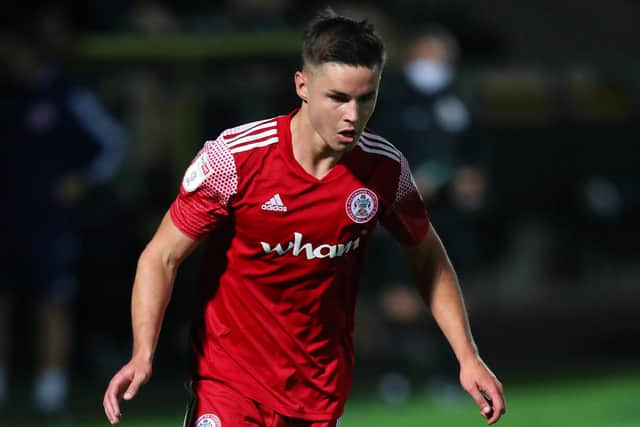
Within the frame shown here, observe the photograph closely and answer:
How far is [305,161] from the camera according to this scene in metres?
5.15

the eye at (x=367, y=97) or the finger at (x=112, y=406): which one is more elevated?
the eye at (x=367, y=97)

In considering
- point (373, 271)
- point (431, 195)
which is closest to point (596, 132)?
point (373, 271)

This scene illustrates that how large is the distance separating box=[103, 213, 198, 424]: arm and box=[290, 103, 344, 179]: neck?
0.47 meters

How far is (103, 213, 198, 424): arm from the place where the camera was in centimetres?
486

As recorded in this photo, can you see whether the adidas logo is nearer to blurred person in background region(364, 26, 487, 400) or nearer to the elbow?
the elbow

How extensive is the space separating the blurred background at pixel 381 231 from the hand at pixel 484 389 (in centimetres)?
415

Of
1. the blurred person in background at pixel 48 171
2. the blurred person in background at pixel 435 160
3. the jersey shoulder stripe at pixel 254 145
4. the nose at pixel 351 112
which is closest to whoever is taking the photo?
the nose at pixel 351 112

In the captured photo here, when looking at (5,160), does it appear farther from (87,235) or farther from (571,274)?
(571,274)

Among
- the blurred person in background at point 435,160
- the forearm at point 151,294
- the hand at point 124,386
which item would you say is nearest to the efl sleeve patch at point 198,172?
the forearm at point 151,294

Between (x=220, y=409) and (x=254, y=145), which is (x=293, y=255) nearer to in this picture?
(x=254, y=145)

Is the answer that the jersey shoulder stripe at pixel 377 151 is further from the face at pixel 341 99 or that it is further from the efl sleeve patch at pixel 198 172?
the efl sleeve patch at pixel 198 172

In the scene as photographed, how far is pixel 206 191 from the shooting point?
198 inches

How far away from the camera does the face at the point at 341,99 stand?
190 inches

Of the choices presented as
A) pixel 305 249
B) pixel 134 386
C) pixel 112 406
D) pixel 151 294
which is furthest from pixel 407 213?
pixel 112 406
